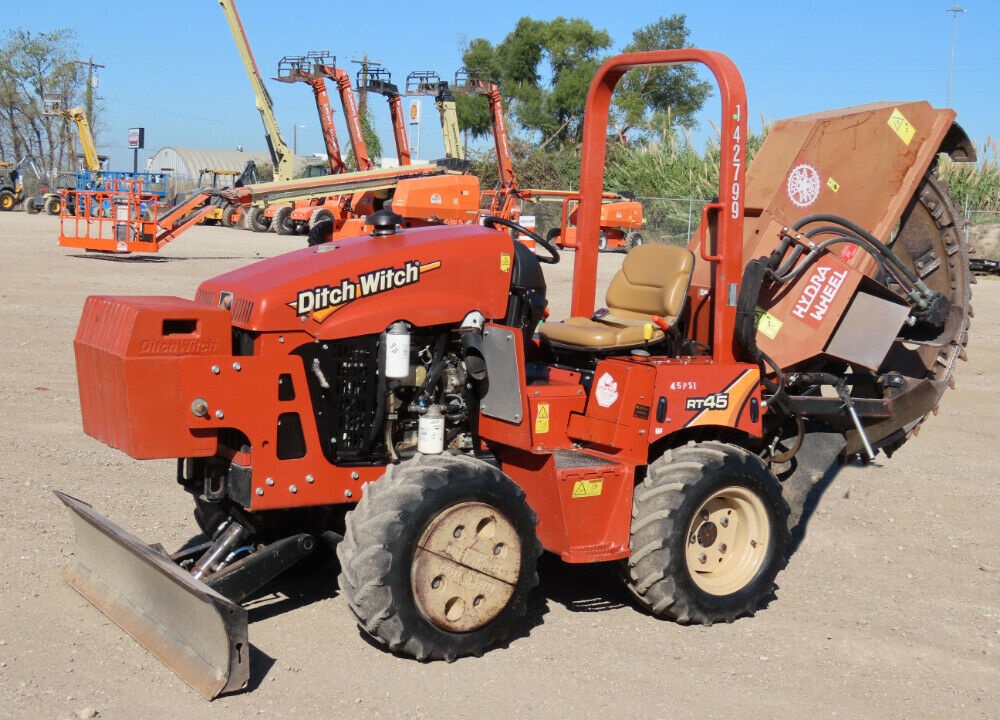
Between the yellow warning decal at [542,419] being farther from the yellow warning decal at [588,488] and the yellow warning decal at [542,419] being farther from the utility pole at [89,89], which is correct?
the utility pole at [89,89]

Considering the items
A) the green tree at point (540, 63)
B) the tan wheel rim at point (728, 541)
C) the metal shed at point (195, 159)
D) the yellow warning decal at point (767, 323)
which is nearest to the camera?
the tan wheel rim at point (728, 541)

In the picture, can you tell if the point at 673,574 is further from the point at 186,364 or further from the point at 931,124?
the point at 931,124

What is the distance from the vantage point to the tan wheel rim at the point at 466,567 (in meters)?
4.67

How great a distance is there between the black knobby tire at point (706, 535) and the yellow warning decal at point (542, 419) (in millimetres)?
522

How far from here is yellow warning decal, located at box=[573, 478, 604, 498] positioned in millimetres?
5238

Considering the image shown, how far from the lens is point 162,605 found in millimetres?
4852

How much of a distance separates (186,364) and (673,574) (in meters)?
2.39

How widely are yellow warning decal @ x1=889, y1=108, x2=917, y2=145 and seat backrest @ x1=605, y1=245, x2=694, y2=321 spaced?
163cm

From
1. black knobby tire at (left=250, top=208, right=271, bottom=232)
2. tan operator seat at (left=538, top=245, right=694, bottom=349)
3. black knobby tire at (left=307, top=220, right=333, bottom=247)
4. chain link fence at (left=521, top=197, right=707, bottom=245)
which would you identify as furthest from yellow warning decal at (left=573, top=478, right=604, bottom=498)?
black knobby tire at (left=250, top=208, right=271, bottom=232)

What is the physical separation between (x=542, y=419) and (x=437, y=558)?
1.04 meters

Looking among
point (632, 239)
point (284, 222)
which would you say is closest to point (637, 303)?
point (632, 239)

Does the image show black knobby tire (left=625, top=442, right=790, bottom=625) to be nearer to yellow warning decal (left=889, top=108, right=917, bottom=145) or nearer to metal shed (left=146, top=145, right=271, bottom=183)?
yellow warning decal (left=889, top=108, right=917, bottom=145)

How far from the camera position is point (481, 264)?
17.4 feet

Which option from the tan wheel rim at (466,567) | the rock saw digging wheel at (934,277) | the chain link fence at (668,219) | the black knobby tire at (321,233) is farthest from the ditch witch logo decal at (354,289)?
the chain link fence at (668,219)
